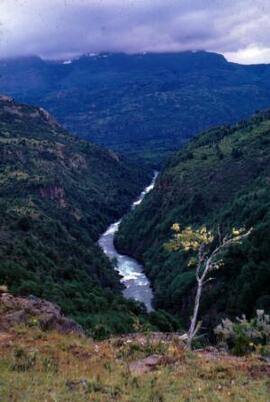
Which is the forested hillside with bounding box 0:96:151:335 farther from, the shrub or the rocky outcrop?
the shrub

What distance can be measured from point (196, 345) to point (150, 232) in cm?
9058

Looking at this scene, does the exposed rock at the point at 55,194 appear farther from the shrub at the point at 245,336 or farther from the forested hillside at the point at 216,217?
the shrub at the point at 245,336

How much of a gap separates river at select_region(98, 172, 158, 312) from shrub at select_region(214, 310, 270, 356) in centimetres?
6328

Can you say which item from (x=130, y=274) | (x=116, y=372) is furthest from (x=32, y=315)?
(x=130, y=274)

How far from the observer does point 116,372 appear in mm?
17703

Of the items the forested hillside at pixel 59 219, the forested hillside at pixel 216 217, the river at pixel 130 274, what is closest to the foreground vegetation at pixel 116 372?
the forested hillside at pixel 59 219

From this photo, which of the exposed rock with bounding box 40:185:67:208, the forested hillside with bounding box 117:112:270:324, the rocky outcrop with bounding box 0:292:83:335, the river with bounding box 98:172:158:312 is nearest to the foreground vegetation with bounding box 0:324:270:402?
the rocky outcrop with bounding box 0:292:83:335

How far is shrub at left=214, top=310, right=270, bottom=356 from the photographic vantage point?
71.3 feet

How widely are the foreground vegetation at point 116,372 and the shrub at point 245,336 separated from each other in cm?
112

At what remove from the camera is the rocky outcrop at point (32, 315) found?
22902mm

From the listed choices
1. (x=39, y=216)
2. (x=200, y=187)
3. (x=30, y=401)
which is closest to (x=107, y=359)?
(x=30, y=401)

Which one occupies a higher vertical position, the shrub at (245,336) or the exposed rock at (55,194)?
the shrub at (245,336)

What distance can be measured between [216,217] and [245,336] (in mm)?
78390

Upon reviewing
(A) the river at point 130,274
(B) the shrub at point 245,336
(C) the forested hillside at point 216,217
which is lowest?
(A) the river at point 130,274
